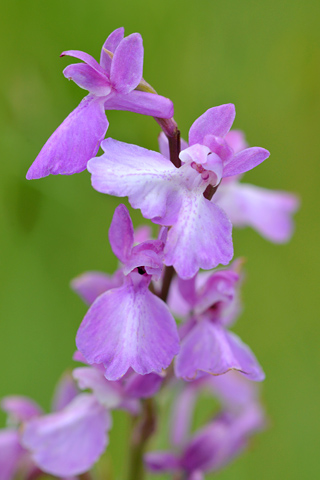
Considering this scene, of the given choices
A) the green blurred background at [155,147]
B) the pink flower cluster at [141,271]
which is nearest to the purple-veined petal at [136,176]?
the pink flower cluster at [141,271]

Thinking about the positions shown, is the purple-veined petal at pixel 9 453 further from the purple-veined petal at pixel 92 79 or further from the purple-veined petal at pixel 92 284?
the purple-veined petal at pixel 92 79

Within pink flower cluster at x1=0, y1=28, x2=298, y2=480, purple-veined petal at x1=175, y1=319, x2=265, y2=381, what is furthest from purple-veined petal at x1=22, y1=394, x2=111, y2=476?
purple-veined petal at x1=175, y1=319, x2=265, y2=381

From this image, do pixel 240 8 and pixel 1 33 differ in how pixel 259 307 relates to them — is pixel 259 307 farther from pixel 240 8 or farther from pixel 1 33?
pixel 1 33

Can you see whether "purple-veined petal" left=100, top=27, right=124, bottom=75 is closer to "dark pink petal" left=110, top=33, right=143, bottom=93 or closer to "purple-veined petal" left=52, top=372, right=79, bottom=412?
"dark pink petal" left=110, top=33, right=143, bottom=93

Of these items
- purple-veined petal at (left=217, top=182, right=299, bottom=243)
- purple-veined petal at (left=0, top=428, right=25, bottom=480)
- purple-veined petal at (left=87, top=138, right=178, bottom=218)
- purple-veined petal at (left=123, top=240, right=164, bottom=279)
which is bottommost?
purple-veined petal at (left=0, top=428, right=25, bottom=480)

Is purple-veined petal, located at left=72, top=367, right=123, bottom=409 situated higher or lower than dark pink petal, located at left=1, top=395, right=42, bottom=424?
higher

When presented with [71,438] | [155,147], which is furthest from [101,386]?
[155,147]

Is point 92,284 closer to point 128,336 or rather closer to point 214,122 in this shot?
point 128,336
